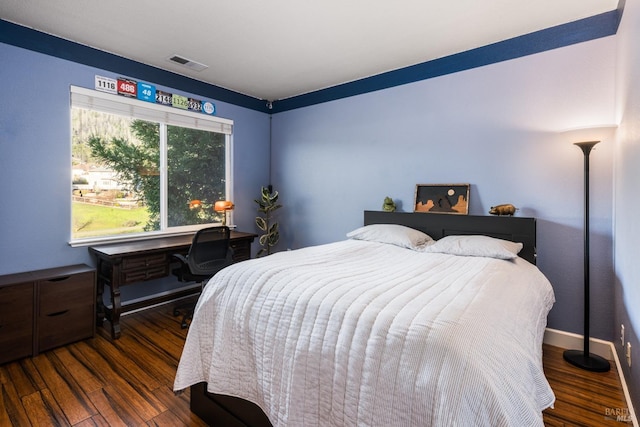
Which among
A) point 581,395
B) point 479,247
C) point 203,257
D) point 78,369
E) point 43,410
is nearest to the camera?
point 43,410

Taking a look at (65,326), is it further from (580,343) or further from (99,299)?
(580,343)

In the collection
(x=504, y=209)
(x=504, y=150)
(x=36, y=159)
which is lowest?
(x=504, y=209)

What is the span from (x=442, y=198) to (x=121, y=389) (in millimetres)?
2985

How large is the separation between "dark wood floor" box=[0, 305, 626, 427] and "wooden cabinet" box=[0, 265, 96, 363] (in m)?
0.09

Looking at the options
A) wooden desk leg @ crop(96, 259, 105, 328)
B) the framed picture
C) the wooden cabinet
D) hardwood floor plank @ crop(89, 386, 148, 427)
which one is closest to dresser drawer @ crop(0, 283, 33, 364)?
the wooden cabinet

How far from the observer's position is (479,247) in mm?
2420

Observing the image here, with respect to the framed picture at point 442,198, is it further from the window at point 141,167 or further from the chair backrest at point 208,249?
the window at point 141,167

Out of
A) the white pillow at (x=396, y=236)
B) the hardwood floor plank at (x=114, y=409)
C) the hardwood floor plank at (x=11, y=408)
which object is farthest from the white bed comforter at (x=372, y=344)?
the hardwood floor plank at (x=11, y=408)

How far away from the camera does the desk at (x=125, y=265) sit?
2.76 m

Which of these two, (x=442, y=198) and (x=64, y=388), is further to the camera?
(x=442, y=198)

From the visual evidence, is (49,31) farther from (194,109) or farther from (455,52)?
(455,52)

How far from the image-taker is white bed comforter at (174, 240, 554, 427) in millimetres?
968

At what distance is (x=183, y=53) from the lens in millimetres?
3098

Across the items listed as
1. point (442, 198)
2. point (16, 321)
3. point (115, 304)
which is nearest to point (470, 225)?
point (442, 198)
